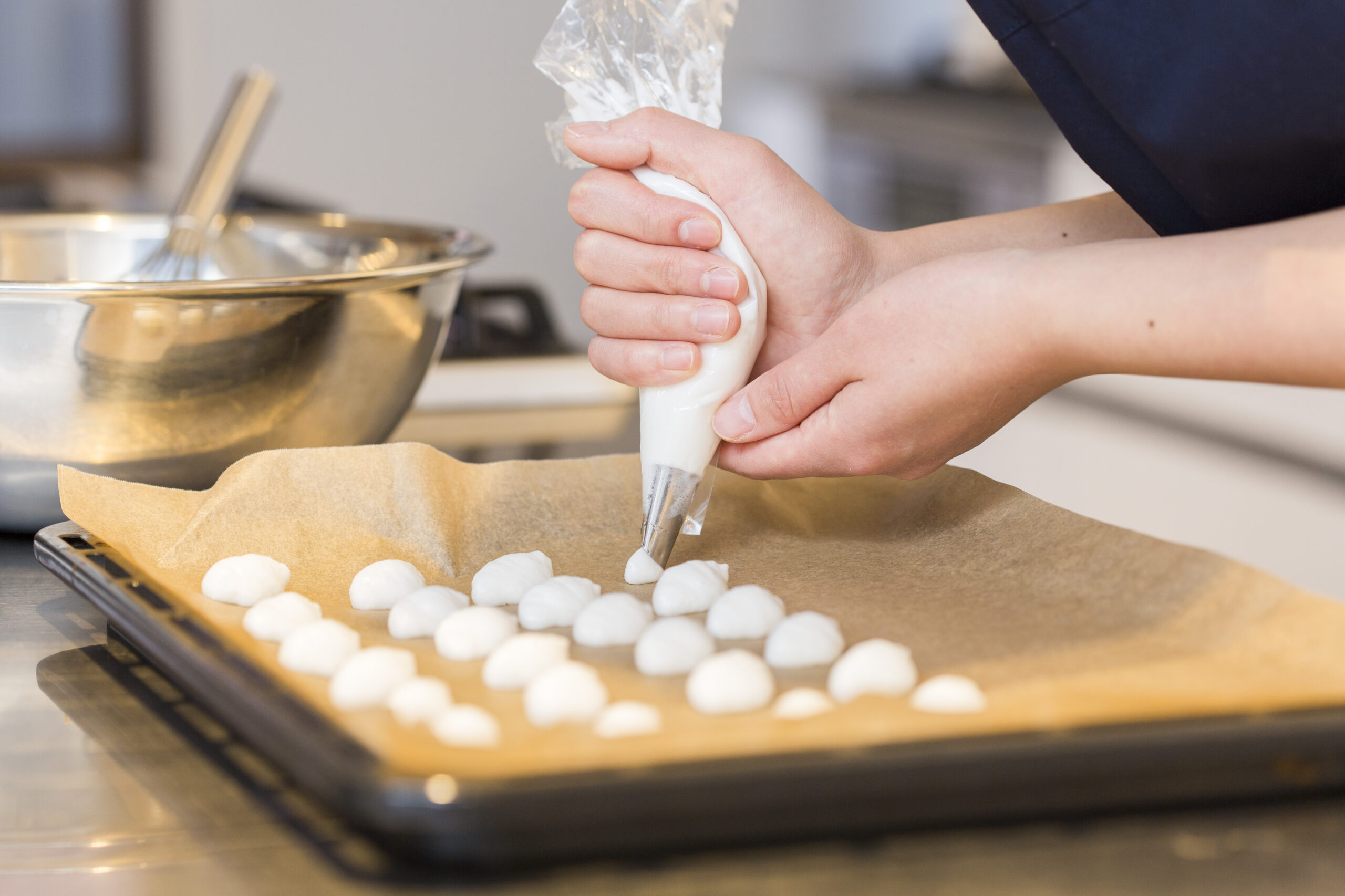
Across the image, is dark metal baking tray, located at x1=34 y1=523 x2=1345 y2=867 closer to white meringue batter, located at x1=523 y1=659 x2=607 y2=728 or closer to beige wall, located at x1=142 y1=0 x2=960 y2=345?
white meringue batter, located at x1=523 y1=659 x2=607 y2=728

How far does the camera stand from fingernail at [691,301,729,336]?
0.63m

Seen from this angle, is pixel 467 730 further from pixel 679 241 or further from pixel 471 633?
pixel 679 241

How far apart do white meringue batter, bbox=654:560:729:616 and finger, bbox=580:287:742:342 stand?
115 mm

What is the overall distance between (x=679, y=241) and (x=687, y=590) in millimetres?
182

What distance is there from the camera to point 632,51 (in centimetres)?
69

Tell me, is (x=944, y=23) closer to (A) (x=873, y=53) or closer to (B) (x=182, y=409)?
(A) (x=873, y=53)

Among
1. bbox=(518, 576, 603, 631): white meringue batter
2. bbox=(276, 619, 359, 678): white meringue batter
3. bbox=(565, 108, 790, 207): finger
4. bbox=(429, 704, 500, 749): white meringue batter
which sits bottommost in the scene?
bbox=(518, 576, 603, 631): white meringue batter

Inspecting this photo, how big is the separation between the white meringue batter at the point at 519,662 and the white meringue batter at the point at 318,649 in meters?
0.05

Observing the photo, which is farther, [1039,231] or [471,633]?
[1039,231]

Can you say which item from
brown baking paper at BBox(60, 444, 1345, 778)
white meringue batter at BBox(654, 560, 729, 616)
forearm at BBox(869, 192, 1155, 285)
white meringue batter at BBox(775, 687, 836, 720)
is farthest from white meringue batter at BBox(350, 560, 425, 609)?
forearm at BBox(869, 192, 1155, 285)

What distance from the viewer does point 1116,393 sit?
2.31m

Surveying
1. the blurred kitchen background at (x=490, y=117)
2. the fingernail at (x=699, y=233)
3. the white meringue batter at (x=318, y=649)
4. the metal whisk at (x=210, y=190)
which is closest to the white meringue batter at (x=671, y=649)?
the white meringue batter at (x=318, y=649)

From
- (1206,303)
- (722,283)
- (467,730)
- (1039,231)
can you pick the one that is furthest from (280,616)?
(1039,231)

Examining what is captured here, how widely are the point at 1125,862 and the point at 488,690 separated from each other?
223mm
